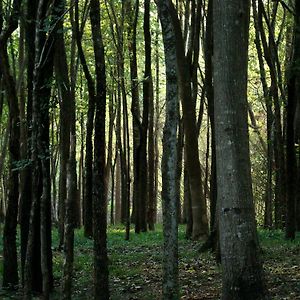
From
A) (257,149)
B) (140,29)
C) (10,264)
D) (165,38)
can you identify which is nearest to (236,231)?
(165,38)

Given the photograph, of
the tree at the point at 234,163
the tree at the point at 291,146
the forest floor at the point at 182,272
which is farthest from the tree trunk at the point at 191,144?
the tree at the point at 234,163

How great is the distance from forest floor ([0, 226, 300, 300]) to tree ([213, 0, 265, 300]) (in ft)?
4.85

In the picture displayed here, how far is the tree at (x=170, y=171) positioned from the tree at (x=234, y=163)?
0.73 metres

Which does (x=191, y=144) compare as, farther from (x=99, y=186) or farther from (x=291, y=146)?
(x=99, y=186)

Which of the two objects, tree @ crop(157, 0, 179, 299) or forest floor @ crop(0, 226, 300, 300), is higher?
tree @ crop(157, 0, 179, 299)

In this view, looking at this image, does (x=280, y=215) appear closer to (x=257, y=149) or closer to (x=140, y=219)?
(x=140, y=219)

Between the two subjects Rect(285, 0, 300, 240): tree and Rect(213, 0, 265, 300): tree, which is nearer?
Rect(213, 0, 265, 300): tree

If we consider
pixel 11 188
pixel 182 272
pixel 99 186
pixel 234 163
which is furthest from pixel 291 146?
pixel 234 163

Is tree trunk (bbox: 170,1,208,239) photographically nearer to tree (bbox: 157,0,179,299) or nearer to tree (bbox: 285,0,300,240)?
tree (bbox: 285,0,300,240)

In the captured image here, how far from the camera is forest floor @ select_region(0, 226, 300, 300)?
8906 mm

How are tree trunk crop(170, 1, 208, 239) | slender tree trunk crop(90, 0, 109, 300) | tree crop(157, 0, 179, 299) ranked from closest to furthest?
1. tree crop(157, 0, 179, 299)
2. slender tree trunk crop(90, 0, 109, 300)
3. tree trunk crop(170, 1, 208, 239)

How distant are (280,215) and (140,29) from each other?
11057 millimetres

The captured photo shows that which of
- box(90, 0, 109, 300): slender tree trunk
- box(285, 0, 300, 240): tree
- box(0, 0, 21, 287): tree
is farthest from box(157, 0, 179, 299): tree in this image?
box(285, 0, 300, 240): tree

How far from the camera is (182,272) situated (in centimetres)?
1095
